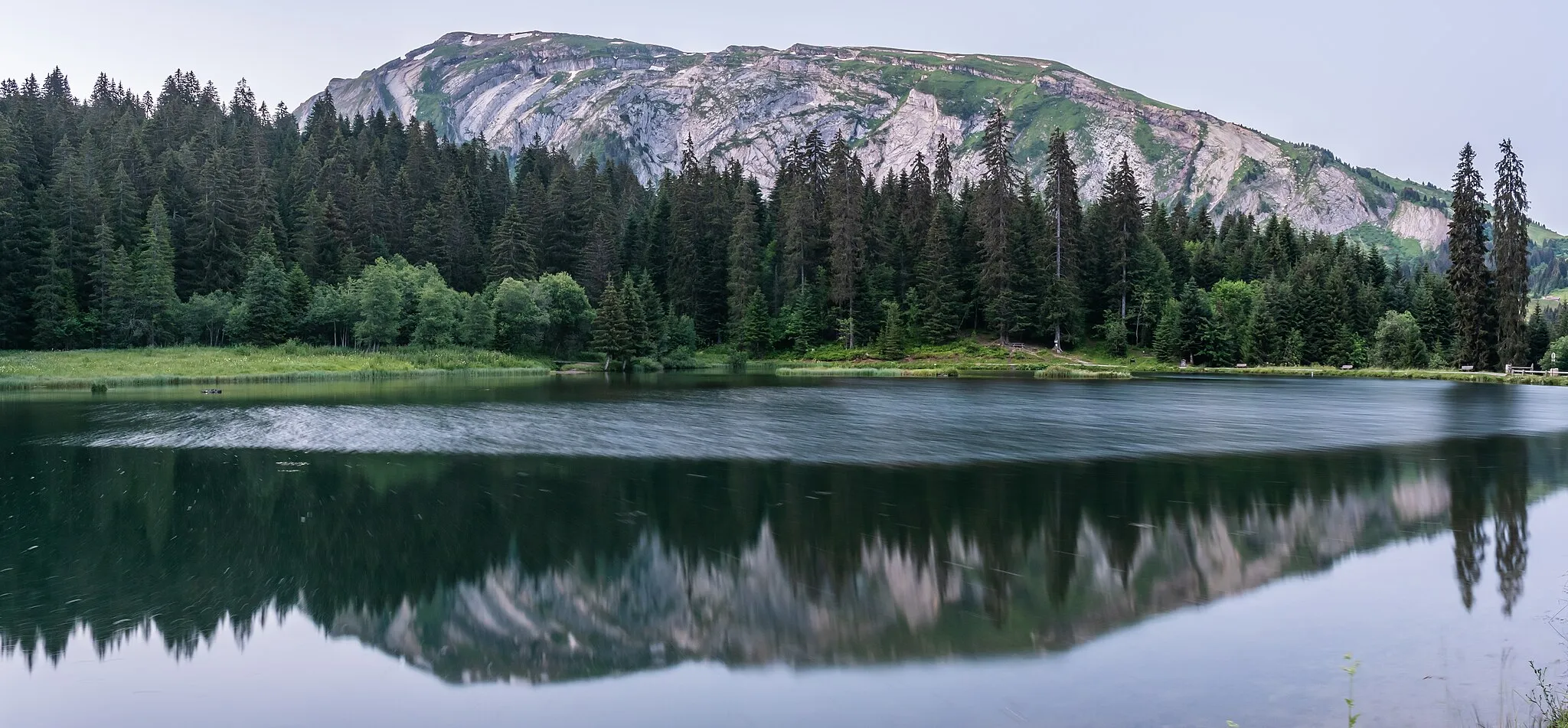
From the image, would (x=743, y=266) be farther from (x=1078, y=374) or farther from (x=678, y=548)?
(x=678, y=548)

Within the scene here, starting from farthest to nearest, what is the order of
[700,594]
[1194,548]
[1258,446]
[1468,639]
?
[1258,446]
[1194,548]
[700,594]
[1468,639]

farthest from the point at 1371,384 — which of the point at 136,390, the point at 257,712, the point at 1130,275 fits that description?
the point at 136,390

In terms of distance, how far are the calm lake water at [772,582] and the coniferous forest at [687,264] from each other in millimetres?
62567

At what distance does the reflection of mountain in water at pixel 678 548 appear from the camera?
10.9 meters

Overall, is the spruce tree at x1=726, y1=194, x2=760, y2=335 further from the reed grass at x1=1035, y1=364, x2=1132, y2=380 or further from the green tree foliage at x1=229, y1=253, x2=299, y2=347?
the green tree foliage at x1=229, y1=253, x2=299, y2=347

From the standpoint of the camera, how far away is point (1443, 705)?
860 cm

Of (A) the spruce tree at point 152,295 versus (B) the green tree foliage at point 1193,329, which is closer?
(A) the spruce tree at point 152,295

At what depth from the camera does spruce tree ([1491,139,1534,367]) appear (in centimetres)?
7000

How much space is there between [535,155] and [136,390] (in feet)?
331

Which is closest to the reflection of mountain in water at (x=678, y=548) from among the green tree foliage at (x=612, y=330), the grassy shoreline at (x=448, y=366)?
the grassy shoreline at (x=448, y=366)

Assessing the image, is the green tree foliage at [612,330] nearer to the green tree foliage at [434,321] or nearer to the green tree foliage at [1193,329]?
the green tree foliage at [434,321]

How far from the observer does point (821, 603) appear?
39.3 feet

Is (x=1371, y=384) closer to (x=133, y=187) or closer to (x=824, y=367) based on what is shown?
(x=824, y=367)

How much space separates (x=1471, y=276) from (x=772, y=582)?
83.3m
